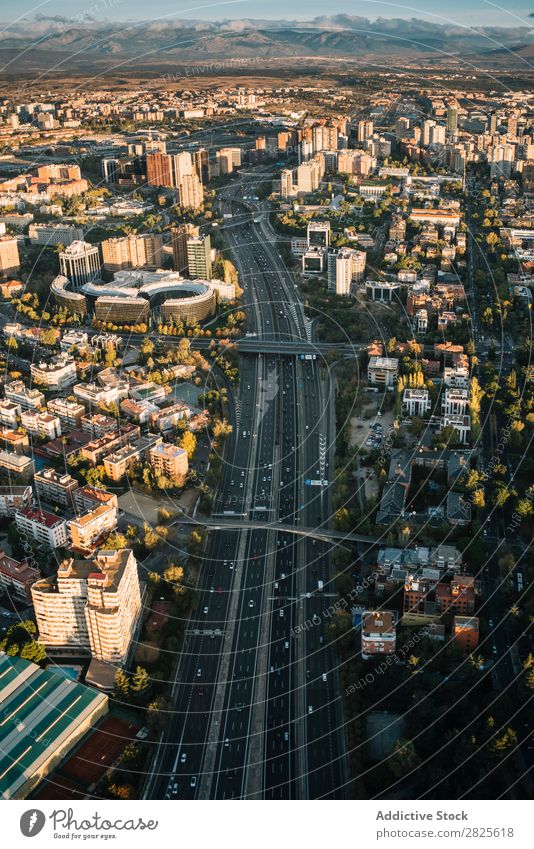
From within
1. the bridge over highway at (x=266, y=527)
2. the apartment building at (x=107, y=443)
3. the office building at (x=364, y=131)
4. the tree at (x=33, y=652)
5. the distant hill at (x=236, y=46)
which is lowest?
the bridge over highway at (x=266, y=527)

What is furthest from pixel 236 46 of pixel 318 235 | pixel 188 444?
pixel 188 444

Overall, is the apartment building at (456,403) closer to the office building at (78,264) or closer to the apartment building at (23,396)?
the apartment building at (23,396)

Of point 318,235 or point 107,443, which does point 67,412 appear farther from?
point 318,235

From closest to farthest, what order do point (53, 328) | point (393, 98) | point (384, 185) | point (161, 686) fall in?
point (161, 686)
point (53, 328)
point (384, 185)
point (393, 98)

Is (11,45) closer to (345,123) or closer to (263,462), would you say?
(263,462)

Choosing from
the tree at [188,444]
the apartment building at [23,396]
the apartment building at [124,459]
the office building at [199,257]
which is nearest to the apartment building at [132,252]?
the office building at [199,257]
